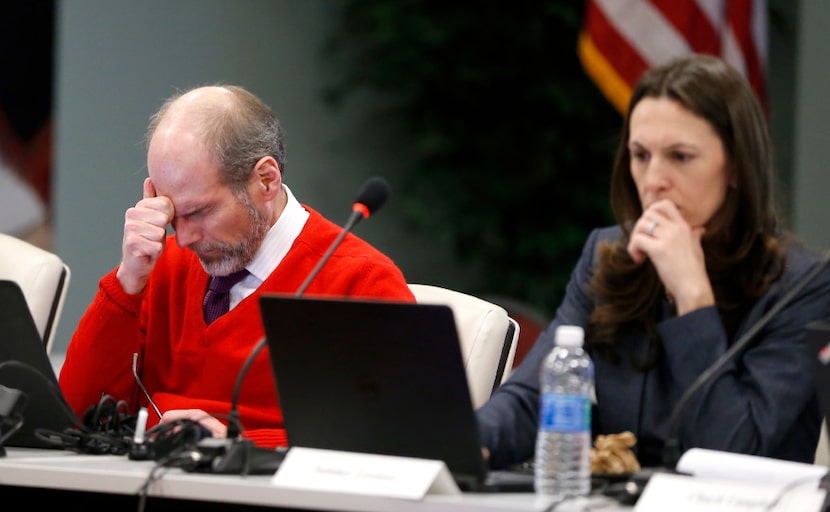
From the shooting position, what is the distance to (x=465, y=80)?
4863 millimetres

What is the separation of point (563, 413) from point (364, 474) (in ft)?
0.83

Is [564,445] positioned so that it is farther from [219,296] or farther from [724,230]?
[219,296]

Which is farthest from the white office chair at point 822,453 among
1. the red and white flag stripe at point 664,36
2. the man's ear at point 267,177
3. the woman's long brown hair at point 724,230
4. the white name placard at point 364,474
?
the red and white flag stripe at point 664,36

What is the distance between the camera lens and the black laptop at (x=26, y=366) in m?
1.84

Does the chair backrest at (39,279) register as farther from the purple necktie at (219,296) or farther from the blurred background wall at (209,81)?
the blurred background wall at (209,81)

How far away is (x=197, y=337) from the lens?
7.48 feet

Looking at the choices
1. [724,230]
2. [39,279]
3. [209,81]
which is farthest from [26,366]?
[209,81]

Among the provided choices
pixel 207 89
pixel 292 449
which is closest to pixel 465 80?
pixel 207 89

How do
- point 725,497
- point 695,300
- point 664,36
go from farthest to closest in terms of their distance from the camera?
point 664,36, point 695,300, point 725,497

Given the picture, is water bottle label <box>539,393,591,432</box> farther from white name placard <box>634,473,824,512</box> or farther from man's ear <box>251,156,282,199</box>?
man's ear <box>251,156,282,199</box>

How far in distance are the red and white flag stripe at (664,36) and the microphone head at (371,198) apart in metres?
2.34

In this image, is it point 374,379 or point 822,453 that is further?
point 822,453

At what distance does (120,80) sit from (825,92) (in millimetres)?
2365

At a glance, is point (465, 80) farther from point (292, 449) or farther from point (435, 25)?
point (292, 449)
